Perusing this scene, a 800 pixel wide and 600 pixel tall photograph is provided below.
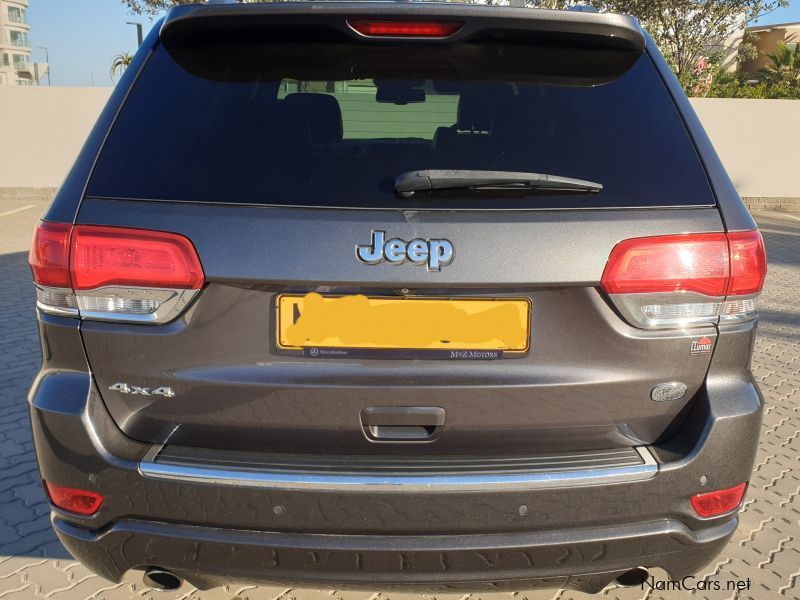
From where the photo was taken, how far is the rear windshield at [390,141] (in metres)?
1.83

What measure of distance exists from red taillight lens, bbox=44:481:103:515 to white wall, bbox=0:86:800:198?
529 inches

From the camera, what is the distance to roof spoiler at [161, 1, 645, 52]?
1.96 metres

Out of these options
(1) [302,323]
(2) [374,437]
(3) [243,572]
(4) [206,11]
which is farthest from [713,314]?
(4) [206,11]

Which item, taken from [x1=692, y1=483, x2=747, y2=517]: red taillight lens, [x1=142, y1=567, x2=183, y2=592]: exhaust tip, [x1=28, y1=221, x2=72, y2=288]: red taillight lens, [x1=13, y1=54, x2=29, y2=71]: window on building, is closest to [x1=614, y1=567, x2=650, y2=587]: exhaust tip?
[x1=692, y1=483, x2=747, y2=517]: red taillight lens

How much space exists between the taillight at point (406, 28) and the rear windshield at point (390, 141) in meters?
0.04

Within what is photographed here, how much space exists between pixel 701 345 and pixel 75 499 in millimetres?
1631

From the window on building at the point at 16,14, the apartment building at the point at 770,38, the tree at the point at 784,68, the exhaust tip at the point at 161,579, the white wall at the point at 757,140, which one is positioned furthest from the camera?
the window on building at the point at 16,14

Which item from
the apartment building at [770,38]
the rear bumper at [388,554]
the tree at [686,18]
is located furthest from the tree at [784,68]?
the rear bumper at [388,554]

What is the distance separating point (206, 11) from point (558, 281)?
1.17m

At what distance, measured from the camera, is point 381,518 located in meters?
1.79

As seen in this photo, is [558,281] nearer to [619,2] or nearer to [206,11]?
[206,11]

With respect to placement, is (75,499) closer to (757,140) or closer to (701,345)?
(701,345)

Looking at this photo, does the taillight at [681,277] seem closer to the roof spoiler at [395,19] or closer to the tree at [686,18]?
the roof spoiler at [395,19]

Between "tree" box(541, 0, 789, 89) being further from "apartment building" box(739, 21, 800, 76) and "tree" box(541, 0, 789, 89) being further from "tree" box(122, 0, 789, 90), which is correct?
"apartment building" box(739, 21, 800, 76)
